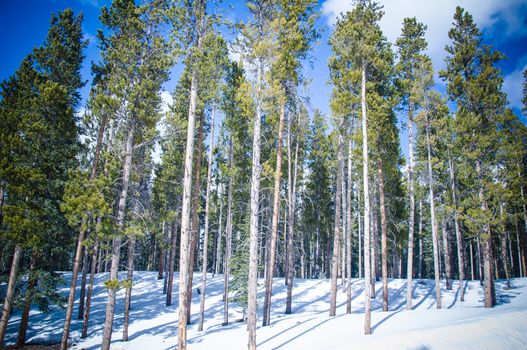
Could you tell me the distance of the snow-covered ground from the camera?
9.35 meters

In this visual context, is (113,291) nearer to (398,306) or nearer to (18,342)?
(18,342)

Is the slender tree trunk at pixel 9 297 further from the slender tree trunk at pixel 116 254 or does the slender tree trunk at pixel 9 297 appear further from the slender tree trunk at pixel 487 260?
the slender tree trunk at pixel 487 260

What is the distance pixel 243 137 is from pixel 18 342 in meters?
16.5

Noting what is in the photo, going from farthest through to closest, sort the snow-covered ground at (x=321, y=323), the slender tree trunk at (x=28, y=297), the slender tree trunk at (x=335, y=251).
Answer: the slender tree trunk at (x=335, y=251), the slender tree trunk at (x=28, y=297), the snow-covered ground at (x=321, y=323)

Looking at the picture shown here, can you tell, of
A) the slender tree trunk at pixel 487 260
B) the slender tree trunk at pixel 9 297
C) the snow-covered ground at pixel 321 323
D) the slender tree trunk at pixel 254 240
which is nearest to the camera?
the snow-covered ground at pixel 321 323

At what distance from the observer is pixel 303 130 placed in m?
19.8

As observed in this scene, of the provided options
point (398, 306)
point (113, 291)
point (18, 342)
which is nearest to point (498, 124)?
point (398, 306)

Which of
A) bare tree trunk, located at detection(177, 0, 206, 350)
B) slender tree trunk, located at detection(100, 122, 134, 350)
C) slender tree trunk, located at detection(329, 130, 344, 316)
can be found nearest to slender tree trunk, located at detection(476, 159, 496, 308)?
slender tree trunk, located at detection(329, 130, 344, 316)

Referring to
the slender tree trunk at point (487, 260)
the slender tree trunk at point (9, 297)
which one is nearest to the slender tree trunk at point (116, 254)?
the slender tree trunk at point (9, 297)

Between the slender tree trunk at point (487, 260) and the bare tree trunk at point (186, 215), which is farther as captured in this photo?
the slender tree trunk at point (487, 260)

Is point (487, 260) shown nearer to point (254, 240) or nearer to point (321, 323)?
point (321, 323)

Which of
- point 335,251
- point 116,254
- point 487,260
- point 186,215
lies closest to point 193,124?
point 186,215

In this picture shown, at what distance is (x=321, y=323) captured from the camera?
1378 cm

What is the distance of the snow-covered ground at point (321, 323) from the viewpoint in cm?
935
